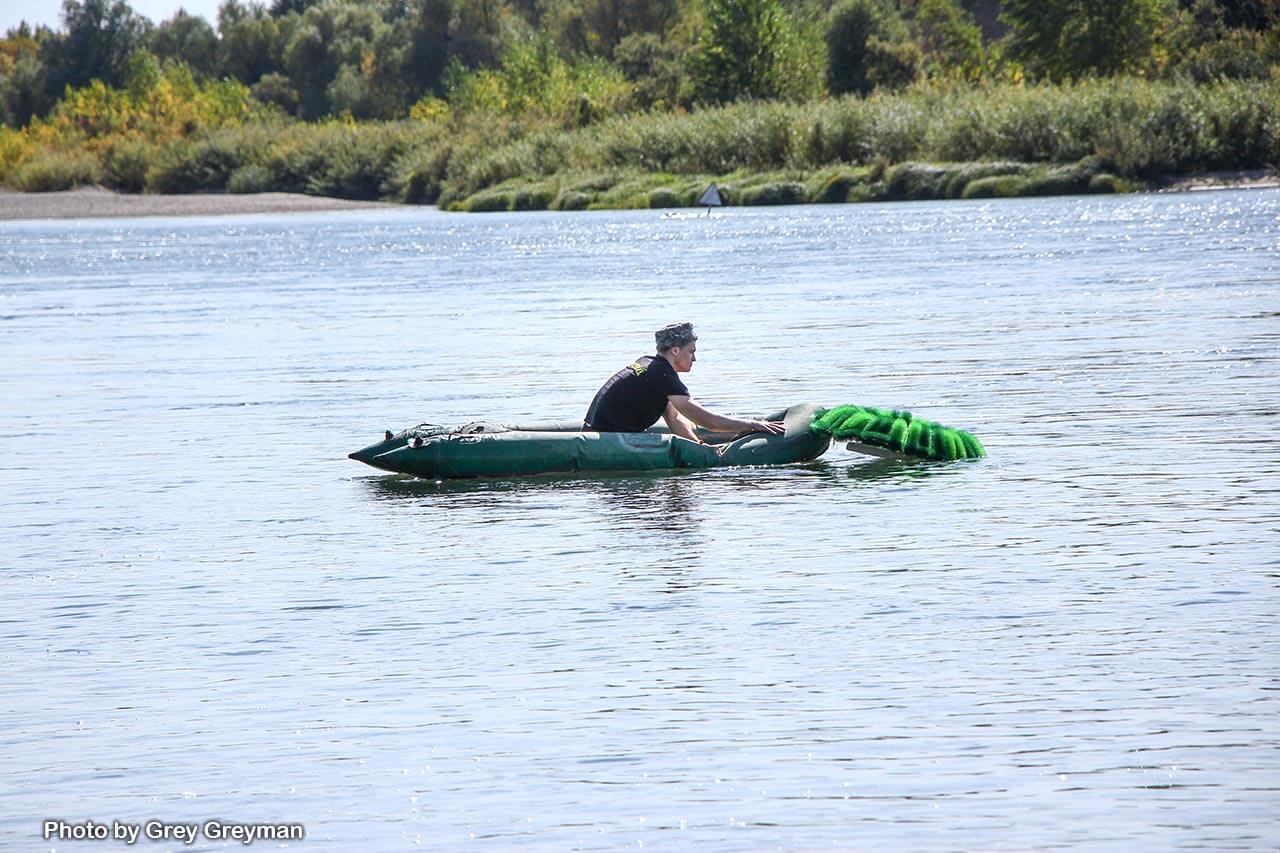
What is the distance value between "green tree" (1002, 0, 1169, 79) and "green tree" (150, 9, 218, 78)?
64.9 metres

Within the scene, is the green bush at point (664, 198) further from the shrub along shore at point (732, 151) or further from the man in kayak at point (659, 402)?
the man in kayak at point (659, 402)

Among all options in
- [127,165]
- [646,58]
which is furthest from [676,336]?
[127,165]

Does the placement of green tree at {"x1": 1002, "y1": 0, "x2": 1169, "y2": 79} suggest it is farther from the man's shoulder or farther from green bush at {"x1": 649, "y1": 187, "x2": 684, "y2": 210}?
the man's shoulder

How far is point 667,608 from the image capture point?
10.6 meters

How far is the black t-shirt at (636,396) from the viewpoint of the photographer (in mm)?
15000

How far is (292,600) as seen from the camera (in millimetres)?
11172

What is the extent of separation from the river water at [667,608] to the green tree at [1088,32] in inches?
1965

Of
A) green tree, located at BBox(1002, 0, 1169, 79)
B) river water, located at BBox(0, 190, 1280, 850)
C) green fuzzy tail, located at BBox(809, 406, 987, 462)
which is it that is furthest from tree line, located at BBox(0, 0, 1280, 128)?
green fuzzy tail, located at BBox(809, 406, 987, 462)

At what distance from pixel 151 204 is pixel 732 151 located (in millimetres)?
32100

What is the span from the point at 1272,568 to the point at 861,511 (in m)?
3.30

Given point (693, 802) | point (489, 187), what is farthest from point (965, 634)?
point (489, 187)

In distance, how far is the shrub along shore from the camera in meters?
60.5

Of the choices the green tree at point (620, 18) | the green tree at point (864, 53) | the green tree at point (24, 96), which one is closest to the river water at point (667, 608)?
the green tree at point (864, 53)

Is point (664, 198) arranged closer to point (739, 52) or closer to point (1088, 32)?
point (739, 52)
